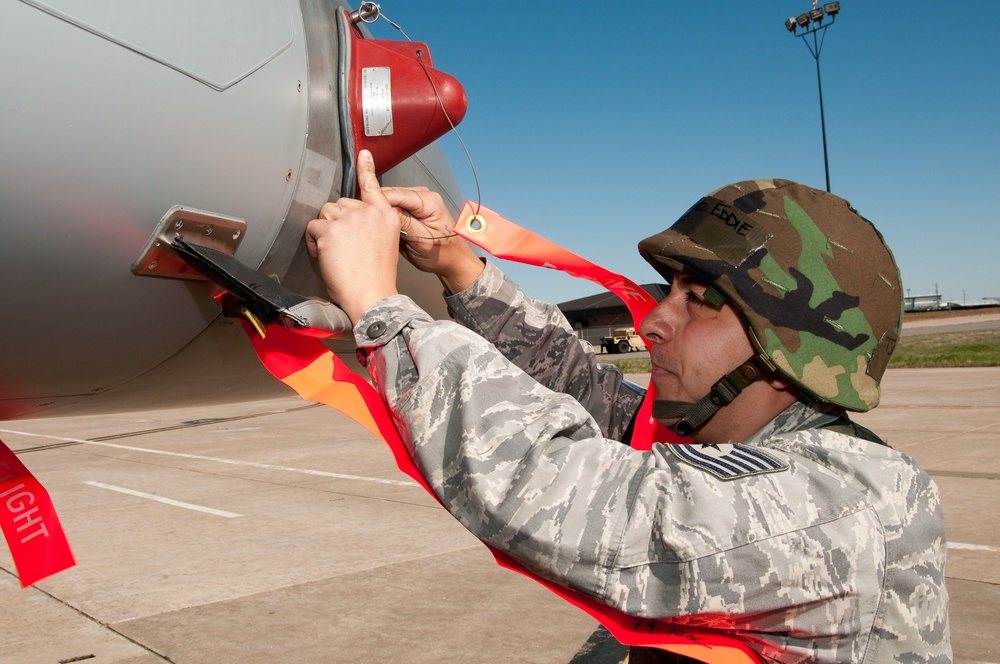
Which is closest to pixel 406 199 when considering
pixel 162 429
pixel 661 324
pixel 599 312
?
pixel 661 324

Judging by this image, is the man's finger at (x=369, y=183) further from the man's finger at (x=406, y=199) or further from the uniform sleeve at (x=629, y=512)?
the uniform sleeve at (x=629, y=512)

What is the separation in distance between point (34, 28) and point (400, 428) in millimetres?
816

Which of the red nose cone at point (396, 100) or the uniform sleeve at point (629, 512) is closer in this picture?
the uniform sleeve at point (629, 512)

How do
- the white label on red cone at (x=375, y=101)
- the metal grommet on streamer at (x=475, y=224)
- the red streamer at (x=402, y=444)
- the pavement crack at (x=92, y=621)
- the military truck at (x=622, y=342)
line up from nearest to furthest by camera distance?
the red streamer at (x=402, y=444), the white label on red cone at (x=375, y=101), the metal grommet on streamer at (x=475, y=224), the pavement crack at (x=92, y=621), the military truck at (x=622, y=342)

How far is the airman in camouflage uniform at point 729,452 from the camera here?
122cm

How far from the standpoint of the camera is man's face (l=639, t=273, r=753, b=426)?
58.8 inches

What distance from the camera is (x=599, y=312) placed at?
30.2 m

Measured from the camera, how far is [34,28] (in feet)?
3.96

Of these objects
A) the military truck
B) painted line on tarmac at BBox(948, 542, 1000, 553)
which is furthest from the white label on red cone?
the military truck

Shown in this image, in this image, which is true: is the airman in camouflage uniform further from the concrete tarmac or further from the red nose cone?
the concrete tarmac

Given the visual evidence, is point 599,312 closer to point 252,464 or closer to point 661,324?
point 252,464

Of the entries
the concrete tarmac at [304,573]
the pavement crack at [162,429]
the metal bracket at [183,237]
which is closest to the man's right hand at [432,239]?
the metal bracket at [183,237]

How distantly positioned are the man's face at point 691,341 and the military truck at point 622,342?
34.5 m

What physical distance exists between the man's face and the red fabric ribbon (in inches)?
59.9
